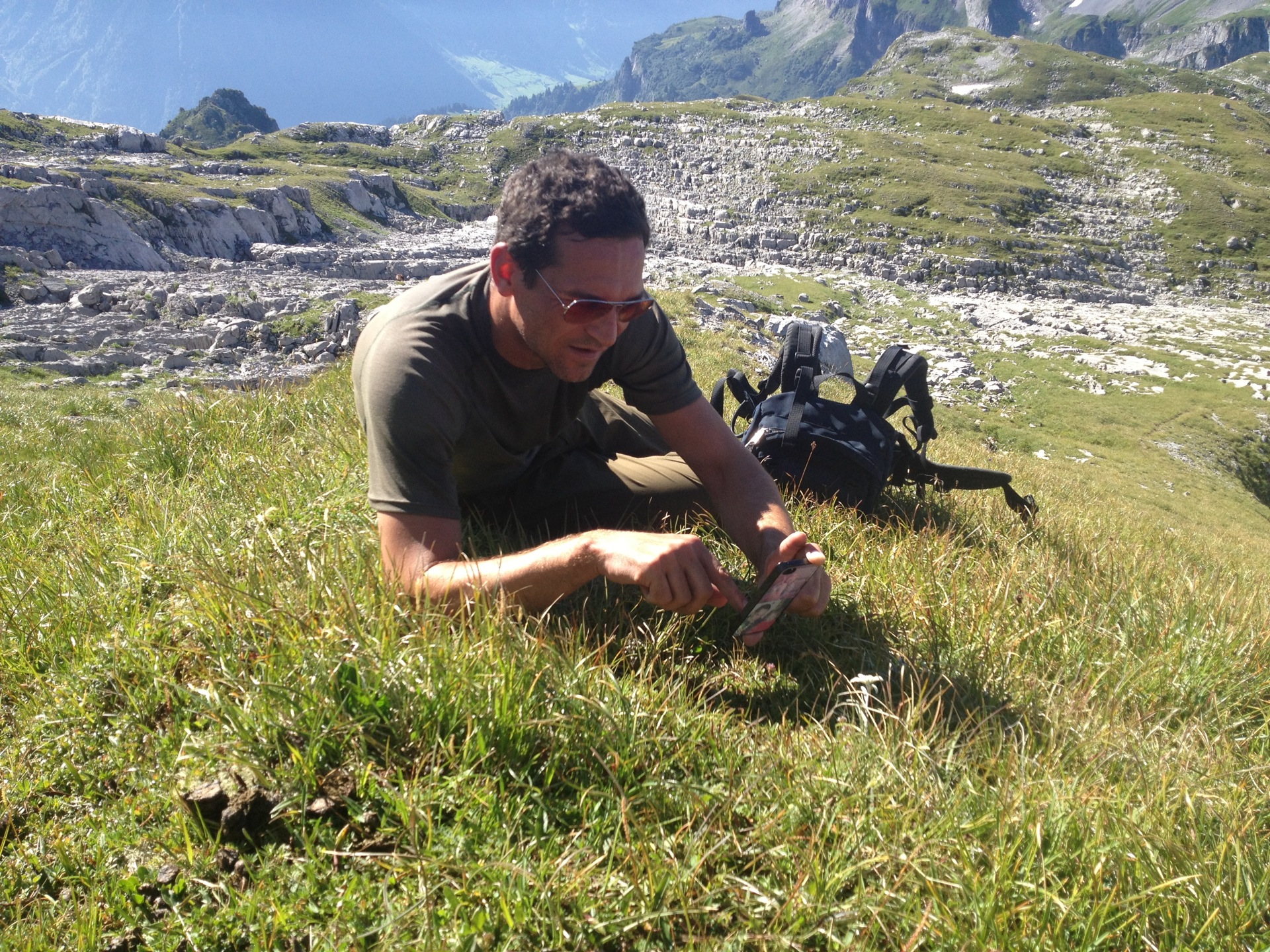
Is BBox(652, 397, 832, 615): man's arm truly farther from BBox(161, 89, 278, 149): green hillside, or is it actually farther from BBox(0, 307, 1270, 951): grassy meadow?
BBox(161, 89, 278, 149): green hillside

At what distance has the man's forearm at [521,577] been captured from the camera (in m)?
2.51

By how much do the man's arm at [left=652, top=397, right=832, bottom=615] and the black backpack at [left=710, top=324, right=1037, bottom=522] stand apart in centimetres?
75

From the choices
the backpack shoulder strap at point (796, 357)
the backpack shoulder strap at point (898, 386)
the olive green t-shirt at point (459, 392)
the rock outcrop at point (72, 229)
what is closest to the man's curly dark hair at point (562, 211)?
the olive green t-shirt at point (459, 392)

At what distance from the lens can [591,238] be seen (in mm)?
2838

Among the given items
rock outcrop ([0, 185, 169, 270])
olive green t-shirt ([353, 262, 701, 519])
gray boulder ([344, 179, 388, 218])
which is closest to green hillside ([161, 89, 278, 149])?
gray boulder ([344, 179, 388, 218])

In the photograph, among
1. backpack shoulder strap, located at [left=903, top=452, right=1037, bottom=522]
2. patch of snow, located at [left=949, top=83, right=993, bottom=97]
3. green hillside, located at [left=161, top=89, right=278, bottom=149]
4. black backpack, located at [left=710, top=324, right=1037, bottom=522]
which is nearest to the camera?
black backpack, located at [left=710, top=324, right=1037, bottom=522]

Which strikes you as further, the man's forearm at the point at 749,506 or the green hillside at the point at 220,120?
the green hillside at the point at 220,120

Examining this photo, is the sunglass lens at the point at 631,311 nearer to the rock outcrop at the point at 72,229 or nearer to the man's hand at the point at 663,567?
the man's hand at the point at 663,567

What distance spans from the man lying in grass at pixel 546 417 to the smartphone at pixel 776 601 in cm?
7

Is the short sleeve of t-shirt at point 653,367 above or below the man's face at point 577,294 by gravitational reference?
below

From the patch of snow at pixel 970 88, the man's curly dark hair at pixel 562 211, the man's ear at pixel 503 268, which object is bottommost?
the man's ear at pixel 503 268

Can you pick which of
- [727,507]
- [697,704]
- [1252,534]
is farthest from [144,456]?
[1252,534]

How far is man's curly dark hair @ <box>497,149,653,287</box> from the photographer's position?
2811 mm

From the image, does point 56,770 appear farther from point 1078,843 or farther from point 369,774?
point 1078,843
